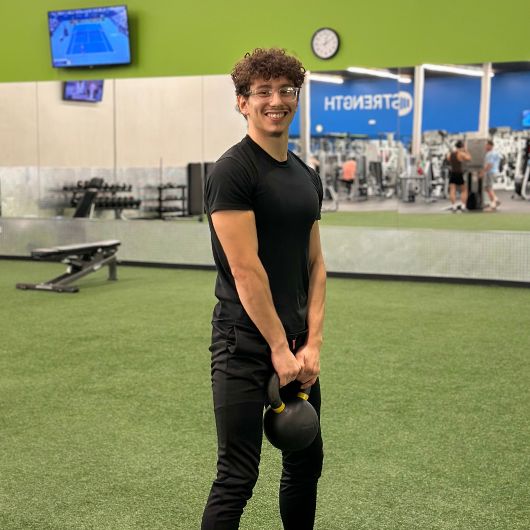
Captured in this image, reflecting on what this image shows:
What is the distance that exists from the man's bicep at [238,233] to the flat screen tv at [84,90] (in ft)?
24.5

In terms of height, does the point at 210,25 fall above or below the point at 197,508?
above

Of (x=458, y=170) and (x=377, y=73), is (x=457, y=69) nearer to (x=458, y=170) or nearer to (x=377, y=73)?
(x=377, y=73)

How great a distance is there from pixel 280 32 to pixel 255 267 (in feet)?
22.1

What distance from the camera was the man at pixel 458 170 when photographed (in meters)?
7.27

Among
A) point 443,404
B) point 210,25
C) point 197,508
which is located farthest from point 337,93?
point 197,508

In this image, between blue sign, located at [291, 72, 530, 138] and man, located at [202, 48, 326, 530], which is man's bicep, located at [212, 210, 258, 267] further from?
blue sign, located at [291, 72, 530, 138]

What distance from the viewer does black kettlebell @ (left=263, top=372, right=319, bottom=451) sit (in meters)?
1.67

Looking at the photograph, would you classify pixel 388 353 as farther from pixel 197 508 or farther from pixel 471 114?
pixel 471 114

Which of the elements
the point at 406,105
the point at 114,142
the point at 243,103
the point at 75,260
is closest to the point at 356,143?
the point at 406,105

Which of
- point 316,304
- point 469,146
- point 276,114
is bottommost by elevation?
point 316,304

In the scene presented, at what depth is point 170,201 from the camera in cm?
843

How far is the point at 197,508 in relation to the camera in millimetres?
2473

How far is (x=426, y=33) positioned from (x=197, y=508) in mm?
5922

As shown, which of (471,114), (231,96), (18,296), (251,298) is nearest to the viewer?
(251,298)
